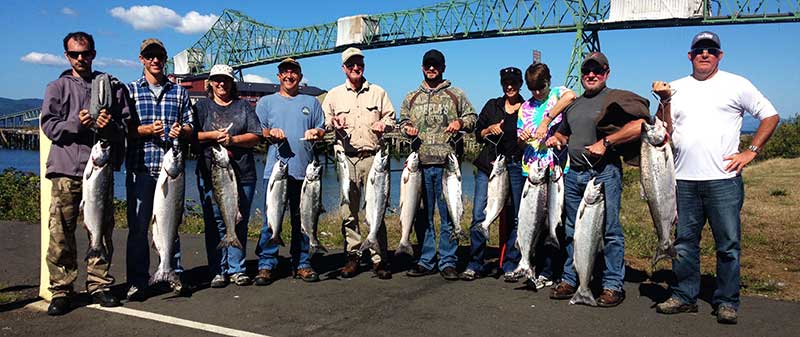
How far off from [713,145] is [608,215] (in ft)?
3.64

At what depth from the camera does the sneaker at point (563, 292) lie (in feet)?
20.2

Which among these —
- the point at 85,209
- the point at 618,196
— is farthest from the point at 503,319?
the point at 85,209

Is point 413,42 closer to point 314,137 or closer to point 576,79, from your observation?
point 576,79

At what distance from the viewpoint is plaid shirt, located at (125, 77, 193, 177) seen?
5.98 metres

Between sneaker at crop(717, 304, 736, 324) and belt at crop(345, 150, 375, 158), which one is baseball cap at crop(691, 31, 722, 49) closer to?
sneaker at crop(717, 304, 736, 324)

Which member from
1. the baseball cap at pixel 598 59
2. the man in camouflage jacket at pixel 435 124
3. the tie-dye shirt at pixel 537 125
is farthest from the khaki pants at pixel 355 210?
the baseball cap at pixel 598 59

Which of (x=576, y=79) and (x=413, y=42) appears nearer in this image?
(x=576, y=79)

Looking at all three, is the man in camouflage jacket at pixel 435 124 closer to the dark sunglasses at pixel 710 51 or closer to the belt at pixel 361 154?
the belt at pixel 361 154

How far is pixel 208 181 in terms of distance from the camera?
6438mm

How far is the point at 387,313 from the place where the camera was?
5805 millimetres

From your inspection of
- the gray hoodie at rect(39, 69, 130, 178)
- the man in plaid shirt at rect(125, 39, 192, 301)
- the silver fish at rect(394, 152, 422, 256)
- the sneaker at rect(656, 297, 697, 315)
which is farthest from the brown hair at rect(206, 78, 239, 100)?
the sneaker at rect(656, 297, 697, 315)

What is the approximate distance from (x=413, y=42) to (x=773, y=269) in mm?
81462

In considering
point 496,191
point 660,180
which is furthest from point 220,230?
point 660,180

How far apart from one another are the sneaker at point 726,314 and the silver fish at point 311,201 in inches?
150
